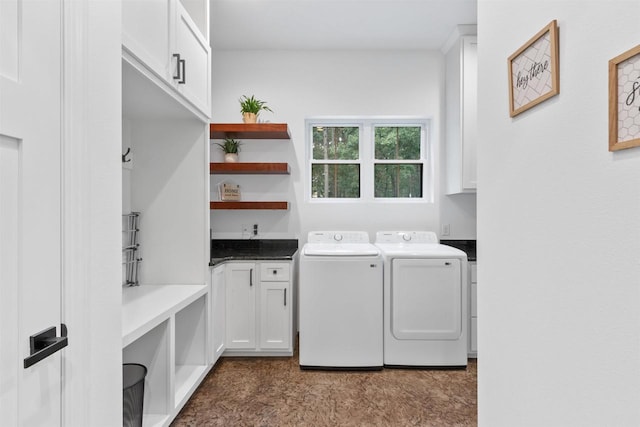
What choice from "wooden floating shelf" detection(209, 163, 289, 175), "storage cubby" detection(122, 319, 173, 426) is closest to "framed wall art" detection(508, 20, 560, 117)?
"storage cubby" detection(122, 319, 173, 426)

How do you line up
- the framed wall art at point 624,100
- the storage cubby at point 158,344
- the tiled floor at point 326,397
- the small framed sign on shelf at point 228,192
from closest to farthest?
the framed wall art at point 624,100 → the storage cubby at point 158,344 → the tiled floor at point 326,397 → the small framed sign on shelf at point 228,192

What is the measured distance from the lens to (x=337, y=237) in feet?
11.0

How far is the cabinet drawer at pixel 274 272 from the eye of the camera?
2.89m

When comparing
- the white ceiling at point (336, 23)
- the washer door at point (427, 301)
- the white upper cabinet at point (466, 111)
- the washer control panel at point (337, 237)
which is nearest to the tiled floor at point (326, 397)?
the washer door at point (427, 301)

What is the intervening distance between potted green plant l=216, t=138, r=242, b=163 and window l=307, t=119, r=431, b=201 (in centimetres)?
74

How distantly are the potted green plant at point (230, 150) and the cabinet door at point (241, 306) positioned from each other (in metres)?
1.01

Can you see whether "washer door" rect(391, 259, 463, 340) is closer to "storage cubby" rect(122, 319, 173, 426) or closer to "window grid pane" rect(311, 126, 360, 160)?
"window grid pane" rect(311, 126, 360, 160)

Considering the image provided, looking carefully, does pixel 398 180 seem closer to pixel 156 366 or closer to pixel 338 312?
pixel 338 312

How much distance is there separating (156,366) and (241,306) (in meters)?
1.03

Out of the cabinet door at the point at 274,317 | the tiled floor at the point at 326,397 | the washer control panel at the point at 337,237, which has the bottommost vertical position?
the tiled floor at the point at 326,397

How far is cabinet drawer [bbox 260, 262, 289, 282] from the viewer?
2.89 meters
